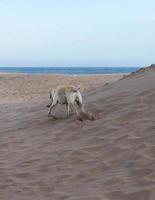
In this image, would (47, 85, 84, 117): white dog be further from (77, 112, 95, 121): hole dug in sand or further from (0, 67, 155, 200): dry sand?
(0, 67, 155, 200): dry sand

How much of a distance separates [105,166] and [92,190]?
920 mm

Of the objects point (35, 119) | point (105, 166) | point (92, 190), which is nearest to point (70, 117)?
point (35, 119)

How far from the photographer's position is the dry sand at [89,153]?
19.7 ft

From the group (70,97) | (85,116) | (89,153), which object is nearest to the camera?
(89,153)

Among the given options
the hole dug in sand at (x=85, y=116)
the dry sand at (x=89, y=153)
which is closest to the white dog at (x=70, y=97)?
the hole dug in sand at (x=85, y=116)

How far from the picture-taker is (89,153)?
759cm

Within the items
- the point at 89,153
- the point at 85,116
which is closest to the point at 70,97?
the point at 85,116

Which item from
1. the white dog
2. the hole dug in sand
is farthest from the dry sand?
the white dog

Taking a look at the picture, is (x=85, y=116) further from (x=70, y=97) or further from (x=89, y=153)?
(x=89, y=153)

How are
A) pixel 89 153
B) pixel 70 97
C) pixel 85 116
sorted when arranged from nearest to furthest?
1. pixel 89 153
2. pixel 85 116
3. pixel 70 97

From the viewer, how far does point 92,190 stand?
5922 mm

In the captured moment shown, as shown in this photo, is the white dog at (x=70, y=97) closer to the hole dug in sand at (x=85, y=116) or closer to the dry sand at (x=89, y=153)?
the hole dug in sand at (x=85, y=116)

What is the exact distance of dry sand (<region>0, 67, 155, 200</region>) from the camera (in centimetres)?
600

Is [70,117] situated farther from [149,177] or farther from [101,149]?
[149,177]
